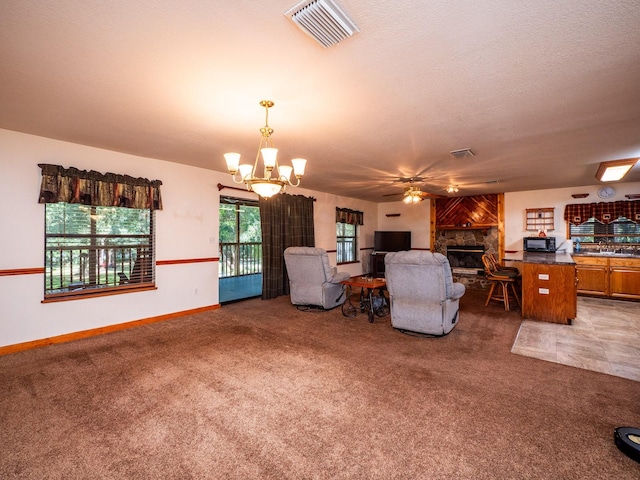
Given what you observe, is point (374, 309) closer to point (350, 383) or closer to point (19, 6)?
point (350, 383)

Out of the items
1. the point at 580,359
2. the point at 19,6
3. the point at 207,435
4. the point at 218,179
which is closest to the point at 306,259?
the point at 218,179

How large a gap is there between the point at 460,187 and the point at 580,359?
4484 mm

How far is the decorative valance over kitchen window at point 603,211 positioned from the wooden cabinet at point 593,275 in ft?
3.62

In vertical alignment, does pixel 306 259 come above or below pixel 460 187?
below

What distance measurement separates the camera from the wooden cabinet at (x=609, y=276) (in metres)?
5.67

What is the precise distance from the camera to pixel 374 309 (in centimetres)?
488

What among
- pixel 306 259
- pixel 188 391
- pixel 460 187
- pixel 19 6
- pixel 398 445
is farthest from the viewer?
pixel 460 187

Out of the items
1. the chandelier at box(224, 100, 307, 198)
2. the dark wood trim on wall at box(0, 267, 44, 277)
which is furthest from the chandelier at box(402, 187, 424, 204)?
the dark wood trim on wall at box(0, 267, 44, 277)

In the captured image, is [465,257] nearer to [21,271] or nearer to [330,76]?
[330,76]

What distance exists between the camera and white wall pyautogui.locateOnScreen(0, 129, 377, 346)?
338 centimetres

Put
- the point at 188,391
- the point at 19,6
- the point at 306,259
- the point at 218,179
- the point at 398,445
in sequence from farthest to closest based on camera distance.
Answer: the point at 218,179, the point at 306,259, the point at 188,391, the point at 398,445, the point at 19,6

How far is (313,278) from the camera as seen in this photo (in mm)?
4988

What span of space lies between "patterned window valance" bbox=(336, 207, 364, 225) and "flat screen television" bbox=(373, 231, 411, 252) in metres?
0.67

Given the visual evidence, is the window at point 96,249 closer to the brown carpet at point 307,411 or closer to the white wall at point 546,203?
the brown carpet at point 307,411
